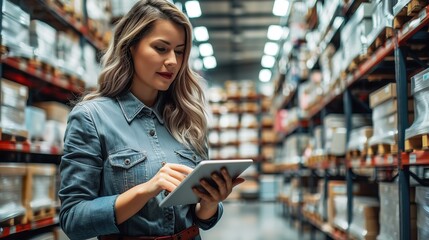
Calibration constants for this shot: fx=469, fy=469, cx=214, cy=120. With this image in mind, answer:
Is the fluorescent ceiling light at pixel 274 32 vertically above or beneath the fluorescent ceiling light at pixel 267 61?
above

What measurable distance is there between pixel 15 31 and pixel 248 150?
13.4m

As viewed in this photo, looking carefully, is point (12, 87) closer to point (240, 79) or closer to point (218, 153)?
point (218, 153)

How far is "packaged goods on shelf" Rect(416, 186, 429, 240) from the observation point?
2742 mm

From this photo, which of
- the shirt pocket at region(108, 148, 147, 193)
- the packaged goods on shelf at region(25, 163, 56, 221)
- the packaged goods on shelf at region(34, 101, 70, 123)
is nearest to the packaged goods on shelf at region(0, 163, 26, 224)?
the packaged goods on shelf at region(25, 163, 56, 221)

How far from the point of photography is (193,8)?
14.0 meters

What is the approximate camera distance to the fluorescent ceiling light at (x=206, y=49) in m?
18.5

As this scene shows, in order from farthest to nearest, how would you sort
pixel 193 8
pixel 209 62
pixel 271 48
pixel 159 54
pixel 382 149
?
pixel 209 62 < pixel 271 48 < pixel 193 8 < pixel 382 149 < pixel 159 54

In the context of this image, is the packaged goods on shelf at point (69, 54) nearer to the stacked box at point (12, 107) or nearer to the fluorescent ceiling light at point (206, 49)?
the stacked box at point (12, 107)

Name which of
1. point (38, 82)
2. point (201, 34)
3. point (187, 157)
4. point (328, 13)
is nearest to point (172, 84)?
point (187, 157)

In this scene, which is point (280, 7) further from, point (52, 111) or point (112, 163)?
point (112, 163)

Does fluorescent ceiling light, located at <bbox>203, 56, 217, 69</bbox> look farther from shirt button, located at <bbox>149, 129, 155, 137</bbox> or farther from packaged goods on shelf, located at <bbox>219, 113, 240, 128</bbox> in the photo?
shirt button, located at <bbox>149, 129, 155, 137</bbox>

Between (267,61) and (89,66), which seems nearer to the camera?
(89,66)

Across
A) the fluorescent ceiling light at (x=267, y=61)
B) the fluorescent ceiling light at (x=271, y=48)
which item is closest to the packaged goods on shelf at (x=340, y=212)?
the fluorescent ceiling light at (x=271, y=48)

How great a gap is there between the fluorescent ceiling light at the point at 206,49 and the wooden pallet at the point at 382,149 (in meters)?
14.9
